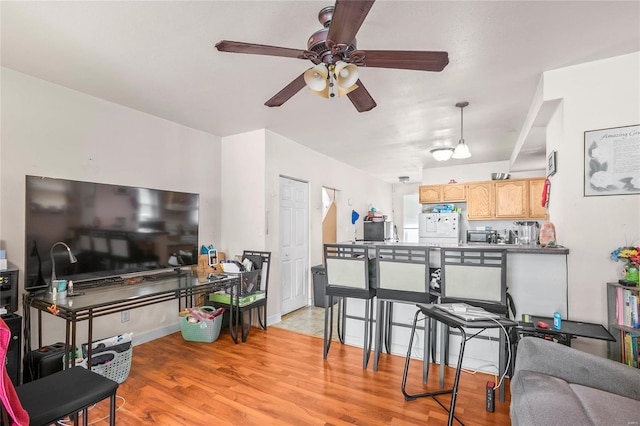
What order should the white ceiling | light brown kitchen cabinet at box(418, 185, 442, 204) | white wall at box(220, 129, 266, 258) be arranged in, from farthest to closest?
light brown kitchen cabinet at box(418, 185, 442, 204), white wall at box(220, 129, 266, 258), the white ceiling

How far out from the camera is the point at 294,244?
476 cm

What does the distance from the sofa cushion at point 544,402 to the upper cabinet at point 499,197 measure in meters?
4.22

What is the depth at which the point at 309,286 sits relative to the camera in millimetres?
5090

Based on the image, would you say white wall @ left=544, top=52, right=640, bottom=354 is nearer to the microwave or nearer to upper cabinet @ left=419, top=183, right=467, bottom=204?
the microwave

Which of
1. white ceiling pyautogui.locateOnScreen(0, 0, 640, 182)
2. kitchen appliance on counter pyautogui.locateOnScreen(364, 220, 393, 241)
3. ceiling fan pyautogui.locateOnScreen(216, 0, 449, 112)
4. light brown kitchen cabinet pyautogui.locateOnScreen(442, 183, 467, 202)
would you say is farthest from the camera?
kitchen appliance on counter pyautogui.locateOnScreen(364, 220, 393, 241)

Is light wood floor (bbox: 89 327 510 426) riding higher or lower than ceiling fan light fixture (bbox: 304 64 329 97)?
lower

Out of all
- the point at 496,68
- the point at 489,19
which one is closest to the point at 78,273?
the point at 489,19

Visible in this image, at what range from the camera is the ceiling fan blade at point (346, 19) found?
1.26 meters

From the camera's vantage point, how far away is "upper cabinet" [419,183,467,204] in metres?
5.86

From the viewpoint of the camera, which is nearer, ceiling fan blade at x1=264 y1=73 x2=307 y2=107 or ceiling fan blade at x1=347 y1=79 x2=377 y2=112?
ceiling fan blade at x1=264 y1=73 x2=307 y2=107

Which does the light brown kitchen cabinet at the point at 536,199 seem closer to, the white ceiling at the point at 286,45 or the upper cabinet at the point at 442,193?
the upper cabinet at the point at 442,193

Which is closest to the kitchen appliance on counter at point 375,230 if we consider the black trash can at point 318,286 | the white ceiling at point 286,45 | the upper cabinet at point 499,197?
the upper cabinet at point 499,197

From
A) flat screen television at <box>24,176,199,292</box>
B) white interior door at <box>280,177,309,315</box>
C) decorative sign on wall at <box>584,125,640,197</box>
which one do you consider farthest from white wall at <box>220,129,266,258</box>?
decorative sign on wall at <box>584,125,640,197</box>

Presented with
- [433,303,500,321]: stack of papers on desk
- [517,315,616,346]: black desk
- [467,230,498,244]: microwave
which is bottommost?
[517,315,616,346]: black desk
